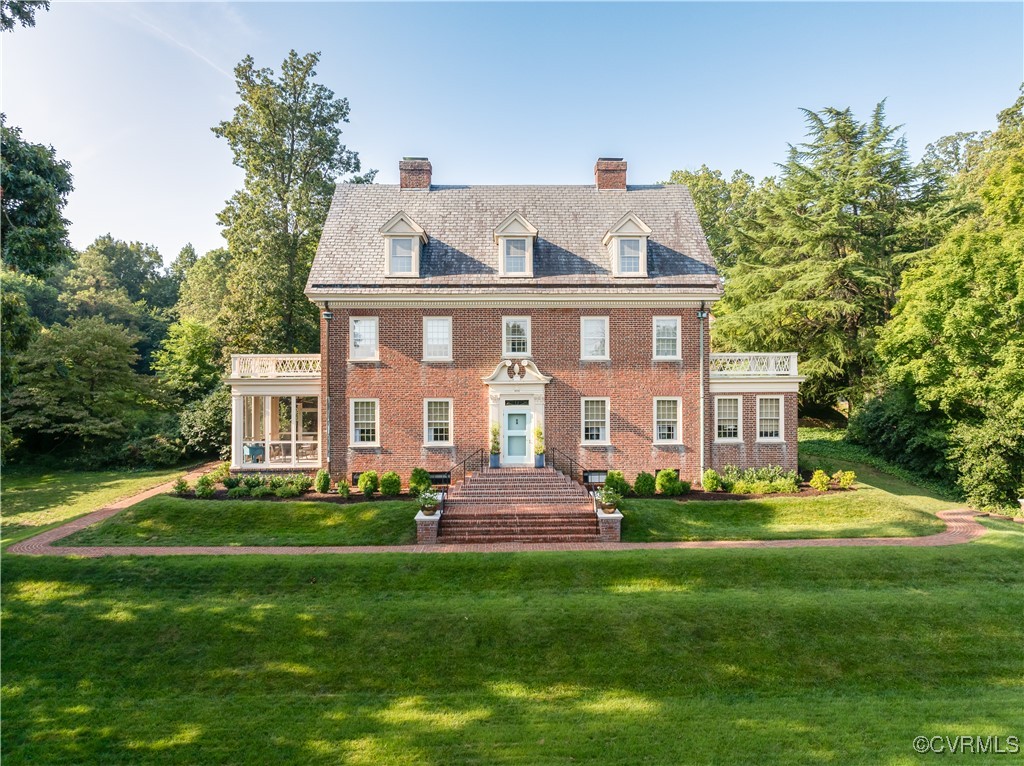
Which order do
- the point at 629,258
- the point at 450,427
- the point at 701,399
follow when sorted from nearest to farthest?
the point at 450,427, the point at 701,399, the point at 629,258

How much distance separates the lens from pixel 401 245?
63.6 feet

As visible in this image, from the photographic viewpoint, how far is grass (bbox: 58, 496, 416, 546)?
47.3 ft

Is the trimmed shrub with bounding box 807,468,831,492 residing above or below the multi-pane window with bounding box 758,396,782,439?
below

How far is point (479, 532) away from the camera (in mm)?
14680

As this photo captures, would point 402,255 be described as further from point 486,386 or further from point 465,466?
point 465,466

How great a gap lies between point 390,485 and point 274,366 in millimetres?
6692

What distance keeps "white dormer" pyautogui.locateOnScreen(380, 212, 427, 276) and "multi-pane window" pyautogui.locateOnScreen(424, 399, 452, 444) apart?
16.3 feet

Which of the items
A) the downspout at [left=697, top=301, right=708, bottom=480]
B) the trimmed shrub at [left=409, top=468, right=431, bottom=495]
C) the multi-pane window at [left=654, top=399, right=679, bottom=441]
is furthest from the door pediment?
the downspout at [left=697, top=301, right=708, bottom=480]

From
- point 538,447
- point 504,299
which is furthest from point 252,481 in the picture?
→ point 504,299

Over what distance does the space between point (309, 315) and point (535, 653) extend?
25.8 m

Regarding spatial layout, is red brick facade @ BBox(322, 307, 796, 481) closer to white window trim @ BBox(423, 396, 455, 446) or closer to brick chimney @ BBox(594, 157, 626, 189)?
white window trim @ BBox(423, 396, 455, 446)

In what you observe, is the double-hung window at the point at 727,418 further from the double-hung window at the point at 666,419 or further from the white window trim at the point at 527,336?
the white window trim at the point at 527,336

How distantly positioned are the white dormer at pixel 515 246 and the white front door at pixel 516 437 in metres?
5.34

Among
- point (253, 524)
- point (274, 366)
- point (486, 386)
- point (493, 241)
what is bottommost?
point (253, 524)
